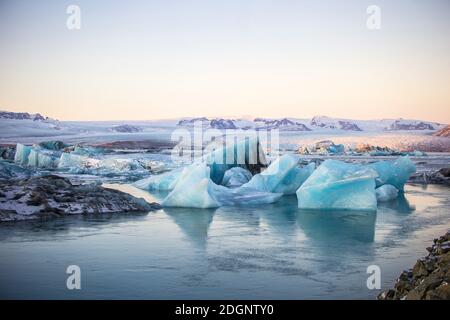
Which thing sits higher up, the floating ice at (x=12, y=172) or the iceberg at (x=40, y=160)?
the iceberg at (x=40, y=160)

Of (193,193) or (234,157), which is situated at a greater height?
(234,157)

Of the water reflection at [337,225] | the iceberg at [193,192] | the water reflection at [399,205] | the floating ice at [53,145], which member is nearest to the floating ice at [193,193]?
the iceberg at [193,192]

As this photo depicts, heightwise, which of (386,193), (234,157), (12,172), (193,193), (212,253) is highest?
(234,157)

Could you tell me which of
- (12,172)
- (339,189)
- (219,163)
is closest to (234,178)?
(219,163)

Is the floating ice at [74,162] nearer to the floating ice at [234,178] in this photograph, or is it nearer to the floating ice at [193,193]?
the floating ice at [234,178]

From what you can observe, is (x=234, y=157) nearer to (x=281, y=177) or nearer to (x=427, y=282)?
(x=281, y=177)

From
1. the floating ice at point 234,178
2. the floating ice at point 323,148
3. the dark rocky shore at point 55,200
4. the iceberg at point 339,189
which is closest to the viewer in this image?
the dark rocky shore at point 55,200
